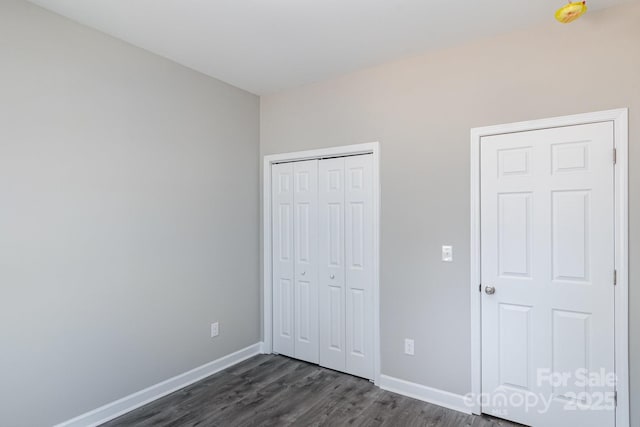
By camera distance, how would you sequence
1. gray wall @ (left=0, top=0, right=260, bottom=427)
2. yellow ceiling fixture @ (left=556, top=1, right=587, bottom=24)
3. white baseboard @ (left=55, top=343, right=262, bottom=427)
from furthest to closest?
white baseboard @ (left=55, top=343, right=262, bottom=427)
gray wall @ (left=0, top=0, right=260, bottom=427)
yellow ceiling fixture @ (left=556, top=1, right=587, bottom=24)

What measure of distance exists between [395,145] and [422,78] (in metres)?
0.56

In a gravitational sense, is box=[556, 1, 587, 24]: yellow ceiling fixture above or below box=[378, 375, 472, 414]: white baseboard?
above

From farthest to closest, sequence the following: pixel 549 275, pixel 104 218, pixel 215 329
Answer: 1. pixel 215 329
2. pixel 104 218
3. pixel 549 275

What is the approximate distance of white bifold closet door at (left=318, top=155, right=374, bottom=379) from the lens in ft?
9.97

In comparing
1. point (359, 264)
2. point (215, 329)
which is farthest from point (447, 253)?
point (215, 329)

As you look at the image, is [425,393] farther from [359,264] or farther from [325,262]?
[325,262]

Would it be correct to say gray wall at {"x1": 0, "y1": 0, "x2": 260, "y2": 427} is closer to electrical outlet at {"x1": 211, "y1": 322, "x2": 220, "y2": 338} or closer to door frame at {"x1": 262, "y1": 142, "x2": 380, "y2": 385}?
electrical outlet at {"x1": 211, "y1": 322, "x2": 220, "y2": 338}

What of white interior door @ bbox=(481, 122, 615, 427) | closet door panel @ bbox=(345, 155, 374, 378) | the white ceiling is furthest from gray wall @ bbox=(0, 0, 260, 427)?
white interior door @ bbox=(481, 122, 615, 427)

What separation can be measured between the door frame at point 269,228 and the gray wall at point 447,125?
0.06 m

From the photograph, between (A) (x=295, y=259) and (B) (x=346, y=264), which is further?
(A) (x=295, y=259)

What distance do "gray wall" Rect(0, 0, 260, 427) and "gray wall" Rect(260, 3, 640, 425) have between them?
126cm

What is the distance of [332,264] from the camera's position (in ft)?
10.7

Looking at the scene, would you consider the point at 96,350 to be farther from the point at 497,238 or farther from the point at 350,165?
the point at 497,238

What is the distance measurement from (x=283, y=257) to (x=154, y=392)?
159 cm
